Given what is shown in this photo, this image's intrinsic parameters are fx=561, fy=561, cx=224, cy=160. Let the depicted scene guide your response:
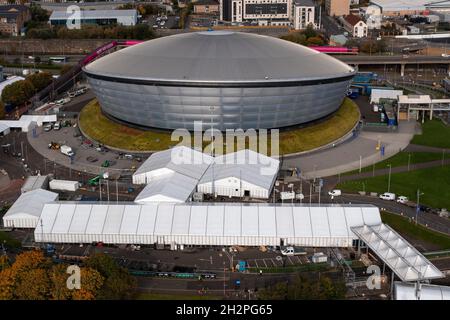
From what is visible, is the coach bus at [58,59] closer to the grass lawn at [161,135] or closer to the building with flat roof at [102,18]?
the building with flat roof at [102,18]

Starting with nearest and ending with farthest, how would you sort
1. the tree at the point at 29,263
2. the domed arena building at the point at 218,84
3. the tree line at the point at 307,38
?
the tree at the point at 29,263, the domed arena building at the point at 218,84, the tree line at the point at 307,38

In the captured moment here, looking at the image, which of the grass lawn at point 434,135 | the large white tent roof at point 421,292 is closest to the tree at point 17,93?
the grass lawn at point 434,135

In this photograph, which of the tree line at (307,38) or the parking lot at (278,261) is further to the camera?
the tree line at (307,38)

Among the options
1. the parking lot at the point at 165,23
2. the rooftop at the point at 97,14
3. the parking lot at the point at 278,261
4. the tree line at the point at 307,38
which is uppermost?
the rooftop at the point at 97,14

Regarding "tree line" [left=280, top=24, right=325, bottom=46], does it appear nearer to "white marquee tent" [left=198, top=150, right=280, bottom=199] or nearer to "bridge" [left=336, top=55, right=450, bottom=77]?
"bridge" [left=336, top=55, right=450, bottom=77]

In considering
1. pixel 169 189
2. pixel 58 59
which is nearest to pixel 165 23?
pixel 58 59

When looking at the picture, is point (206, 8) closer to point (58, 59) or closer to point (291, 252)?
point (58, 59)
